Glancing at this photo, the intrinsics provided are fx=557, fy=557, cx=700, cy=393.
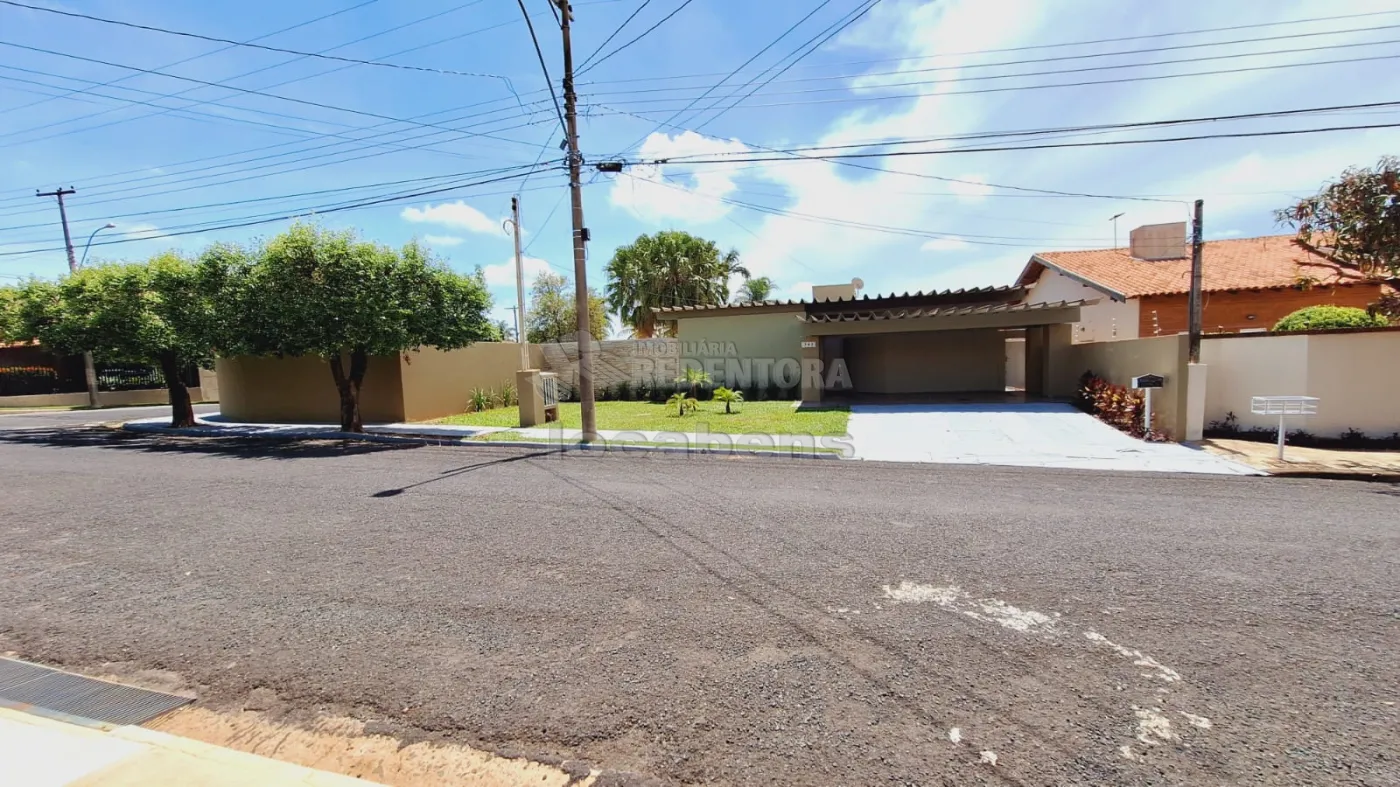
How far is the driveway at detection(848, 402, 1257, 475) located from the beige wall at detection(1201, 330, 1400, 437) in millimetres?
2527

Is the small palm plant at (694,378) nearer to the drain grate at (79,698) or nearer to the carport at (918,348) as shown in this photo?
the carport at (918,348)

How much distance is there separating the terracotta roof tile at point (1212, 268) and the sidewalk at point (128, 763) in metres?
22.1

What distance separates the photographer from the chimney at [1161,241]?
20516 mm

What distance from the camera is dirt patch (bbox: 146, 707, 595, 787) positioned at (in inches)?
91.4

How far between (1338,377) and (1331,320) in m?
1.75

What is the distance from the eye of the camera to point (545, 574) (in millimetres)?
4414

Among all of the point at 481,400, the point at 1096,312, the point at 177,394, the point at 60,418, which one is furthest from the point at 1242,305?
the point at 60,418

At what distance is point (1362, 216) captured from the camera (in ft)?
29.2

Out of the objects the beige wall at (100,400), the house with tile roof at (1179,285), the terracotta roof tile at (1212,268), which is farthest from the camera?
the beige wall at (100,400)

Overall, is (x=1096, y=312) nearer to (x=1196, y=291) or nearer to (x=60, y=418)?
(x=1196, y=291)

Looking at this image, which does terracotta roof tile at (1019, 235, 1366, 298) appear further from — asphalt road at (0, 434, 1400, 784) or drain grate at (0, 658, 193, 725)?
drain grate at (0, 658, 193, 725)

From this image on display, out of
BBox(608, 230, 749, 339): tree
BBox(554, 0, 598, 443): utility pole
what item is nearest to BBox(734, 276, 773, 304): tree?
BBox(608, 230, 749, 339): tree

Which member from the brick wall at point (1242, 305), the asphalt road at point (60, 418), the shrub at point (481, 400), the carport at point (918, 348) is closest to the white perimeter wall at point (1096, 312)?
the brick wall at point (1242, 305)

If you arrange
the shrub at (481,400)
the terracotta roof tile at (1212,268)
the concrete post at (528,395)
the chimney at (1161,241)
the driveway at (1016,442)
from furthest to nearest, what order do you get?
the chimney at (1161,241), the shrub at (481,400), the terracotta roof tile at (1212,268), the concrete post at (528,395), the driveway at (1016,442)
